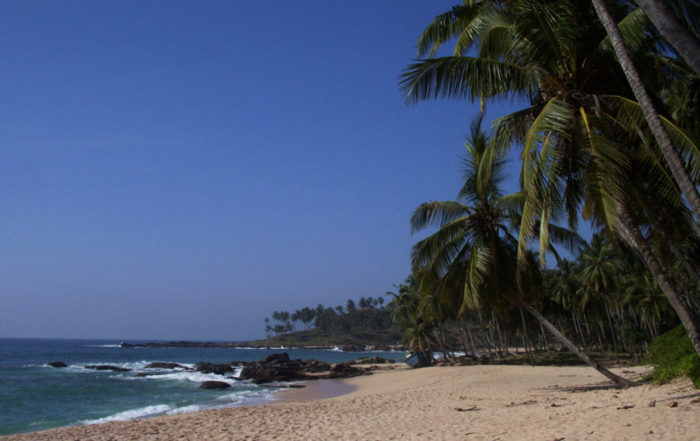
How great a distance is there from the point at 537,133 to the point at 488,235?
22.8 ft

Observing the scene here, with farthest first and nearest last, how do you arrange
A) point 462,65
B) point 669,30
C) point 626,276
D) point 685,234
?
point 626,276
point 685,234
point 462,65
point 669,30

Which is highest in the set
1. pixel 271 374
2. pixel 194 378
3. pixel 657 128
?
pixel 657 128

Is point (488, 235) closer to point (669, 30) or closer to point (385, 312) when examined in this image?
point (669, 30)

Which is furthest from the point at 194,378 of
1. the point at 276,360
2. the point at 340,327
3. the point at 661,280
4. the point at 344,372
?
the point at 340,327

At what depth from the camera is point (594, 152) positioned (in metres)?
7.61

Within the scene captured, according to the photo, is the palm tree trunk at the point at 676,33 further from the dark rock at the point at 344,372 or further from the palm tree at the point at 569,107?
the dark rock at the point at 344,372

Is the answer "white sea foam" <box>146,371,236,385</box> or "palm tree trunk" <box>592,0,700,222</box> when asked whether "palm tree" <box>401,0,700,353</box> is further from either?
"white sea foam" <box>146,371,236,385</box>

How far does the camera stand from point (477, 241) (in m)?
14.2

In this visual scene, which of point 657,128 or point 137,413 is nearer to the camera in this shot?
point 657,128

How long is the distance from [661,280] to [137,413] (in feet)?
68.5

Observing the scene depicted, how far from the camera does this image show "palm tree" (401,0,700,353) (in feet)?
25.2

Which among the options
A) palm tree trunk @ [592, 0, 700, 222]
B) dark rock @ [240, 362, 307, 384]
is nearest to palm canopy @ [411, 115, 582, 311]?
palm tree trunk @ [592, 0, 700, 222]

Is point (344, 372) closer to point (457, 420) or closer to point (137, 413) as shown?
point (137, 413)

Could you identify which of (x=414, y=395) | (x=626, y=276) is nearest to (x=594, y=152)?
(x=414, y=395)
